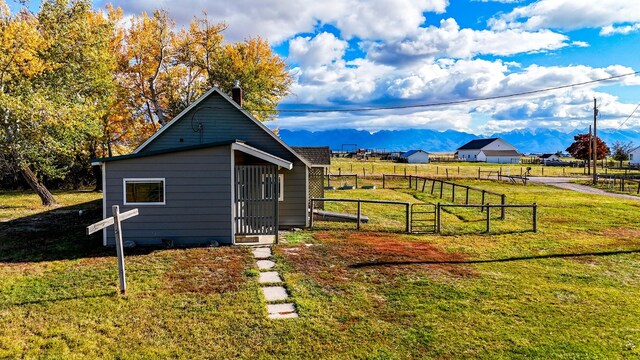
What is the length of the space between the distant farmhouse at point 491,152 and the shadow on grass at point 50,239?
95.8 m

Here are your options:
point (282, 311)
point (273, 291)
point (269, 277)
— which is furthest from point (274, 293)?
point (269, 277)

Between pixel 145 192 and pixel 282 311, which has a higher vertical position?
pixel 145 192

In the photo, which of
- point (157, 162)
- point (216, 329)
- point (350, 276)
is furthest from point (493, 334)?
point (157, 162)

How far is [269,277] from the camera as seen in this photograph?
9.28 m

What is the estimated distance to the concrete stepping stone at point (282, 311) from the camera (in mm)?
7074

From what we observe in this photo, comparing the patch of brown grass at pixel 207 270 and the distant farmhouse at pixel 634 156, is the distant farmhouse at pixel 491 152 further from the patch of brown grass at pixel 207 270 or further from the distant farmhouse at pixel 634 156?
the patch of brown grass at pixel 207 270

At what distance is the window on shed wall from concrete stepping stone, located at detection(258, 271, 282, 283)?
481 cm

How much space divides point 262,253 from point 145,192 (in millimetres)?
4276

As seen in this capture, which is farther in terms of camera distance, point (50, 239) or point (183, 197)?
point (50, 239)

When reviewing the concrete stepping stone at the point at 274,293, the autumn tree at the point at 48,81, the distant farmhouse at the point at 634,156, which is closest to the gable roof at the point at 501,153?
the distant farmhouse at the point at 634,156

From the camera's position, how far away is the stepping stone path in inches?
285

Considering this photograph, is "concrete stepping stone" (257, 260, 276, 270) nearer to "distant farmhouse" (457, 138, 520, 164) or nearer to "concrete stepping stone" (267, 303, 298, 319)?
"concrete stepping stone" (267, 303, 298, 319)

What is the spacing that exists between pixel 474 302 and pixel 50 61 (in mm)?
22765

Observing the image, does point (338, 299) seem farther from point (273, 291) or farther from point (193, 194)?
point (193, 194)
